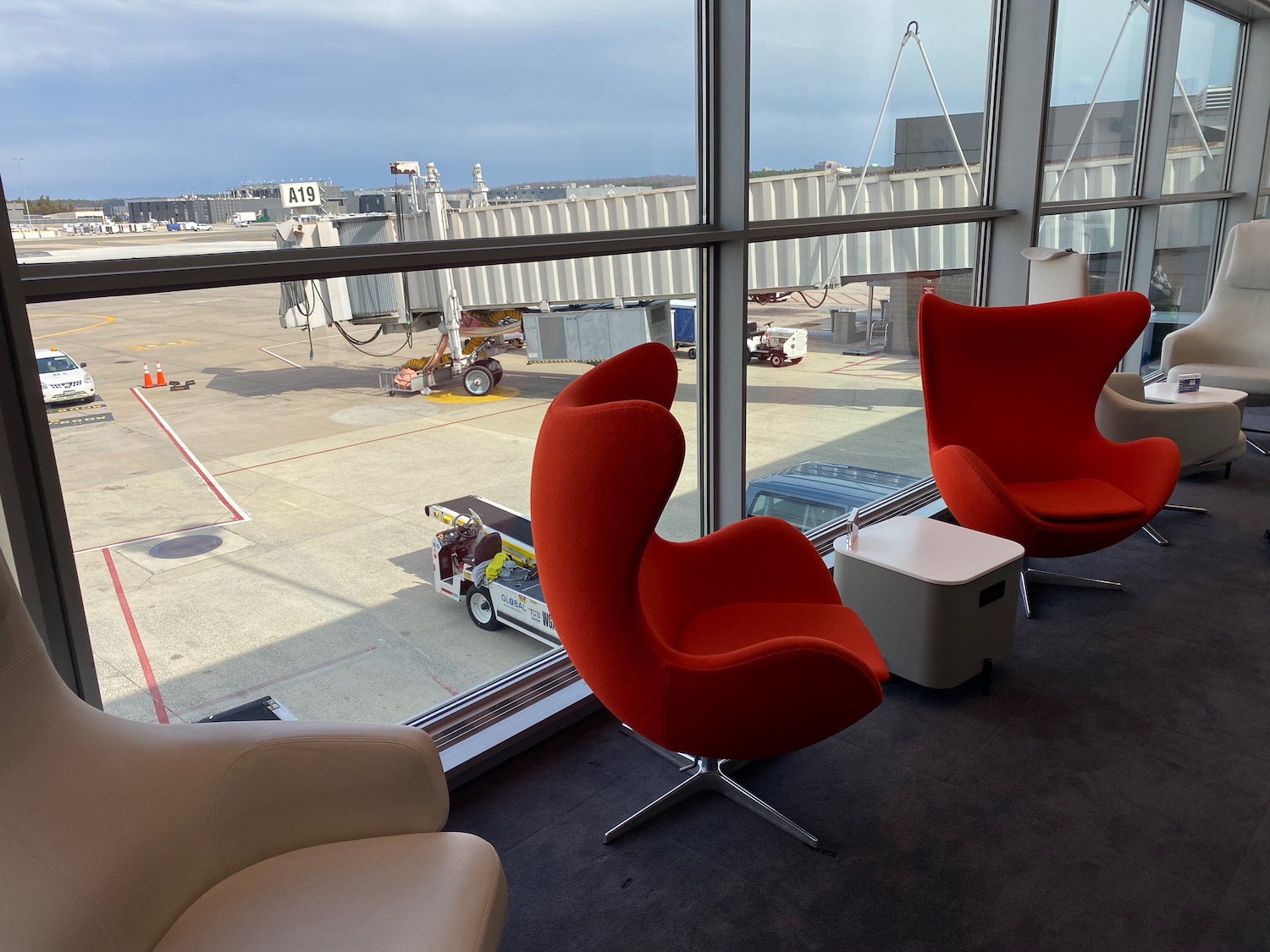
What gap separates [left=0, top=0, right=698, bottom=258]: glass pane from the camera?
1865 millimetres

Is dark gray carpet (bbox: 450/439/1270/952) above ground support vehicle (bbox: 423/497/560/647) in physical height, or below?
below

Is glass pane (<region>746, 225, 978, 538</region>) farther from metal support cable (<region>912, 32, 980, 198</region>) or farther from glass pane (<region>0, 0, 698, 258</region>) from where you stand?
glass pane (<region>0, 0, 698, 258</region>)

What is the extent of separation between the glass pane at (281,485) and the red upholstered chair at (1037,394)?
1397 millimetres

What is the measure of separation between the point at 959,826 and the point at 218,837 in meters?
1.74

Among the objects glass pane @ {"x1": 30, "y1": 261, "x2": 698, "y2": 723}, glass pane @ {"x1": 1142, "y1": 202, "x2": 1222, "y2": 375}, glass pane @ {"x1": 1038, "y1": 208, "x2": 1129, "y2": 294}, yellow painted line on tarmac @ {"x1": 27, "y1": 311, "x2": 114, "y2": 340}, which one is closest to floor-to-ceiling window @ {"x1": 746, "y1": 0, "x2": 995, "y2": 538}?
glass pane @ {"x1": 30, "y1": 261, "x2": 698, "y2": 723}

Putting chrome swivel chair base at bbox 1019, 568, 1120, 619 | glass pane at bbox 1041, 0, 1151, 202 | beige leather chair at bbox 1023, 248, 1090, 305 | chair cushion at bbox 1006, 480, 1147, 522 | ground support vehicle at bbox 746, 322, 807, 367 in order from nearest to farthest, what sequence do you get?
chair cushion at bbox 1006, 480, 1147, 522 → ground support vehicle at bbox 746, 322, 807, 367 → chrome swivel chair base at bbox 1019, 568, 1120, 619 → beige leather chair at bbox 1023, 248, 1090, 305 → glass pane at bbox 1041, 0, 1151, 202

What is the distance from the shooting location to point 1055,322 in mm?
3742

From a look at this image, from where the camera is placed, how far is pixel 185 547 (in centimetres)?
217

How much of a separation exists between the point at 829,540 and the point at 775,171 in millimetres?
1565

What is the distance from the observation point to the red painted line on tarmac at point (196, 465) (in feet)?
6.81

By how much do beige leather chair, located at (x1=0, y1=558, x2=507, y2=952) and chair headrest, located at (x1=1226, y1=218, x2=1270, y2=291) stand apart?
20.2 ft

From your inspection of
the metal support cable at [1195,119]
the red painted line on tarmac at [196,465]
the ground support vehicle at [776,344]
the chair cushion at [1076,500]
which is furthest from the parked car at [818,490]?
the metal support cable at [1195,119]

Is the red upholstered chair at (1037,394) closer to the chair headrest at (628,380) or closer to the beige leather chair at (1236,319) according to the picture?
the chair headrest at (628,380)

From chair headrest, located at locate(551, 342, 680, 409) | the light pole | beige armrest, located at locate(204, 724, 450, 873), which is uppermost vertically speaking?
the light pole
